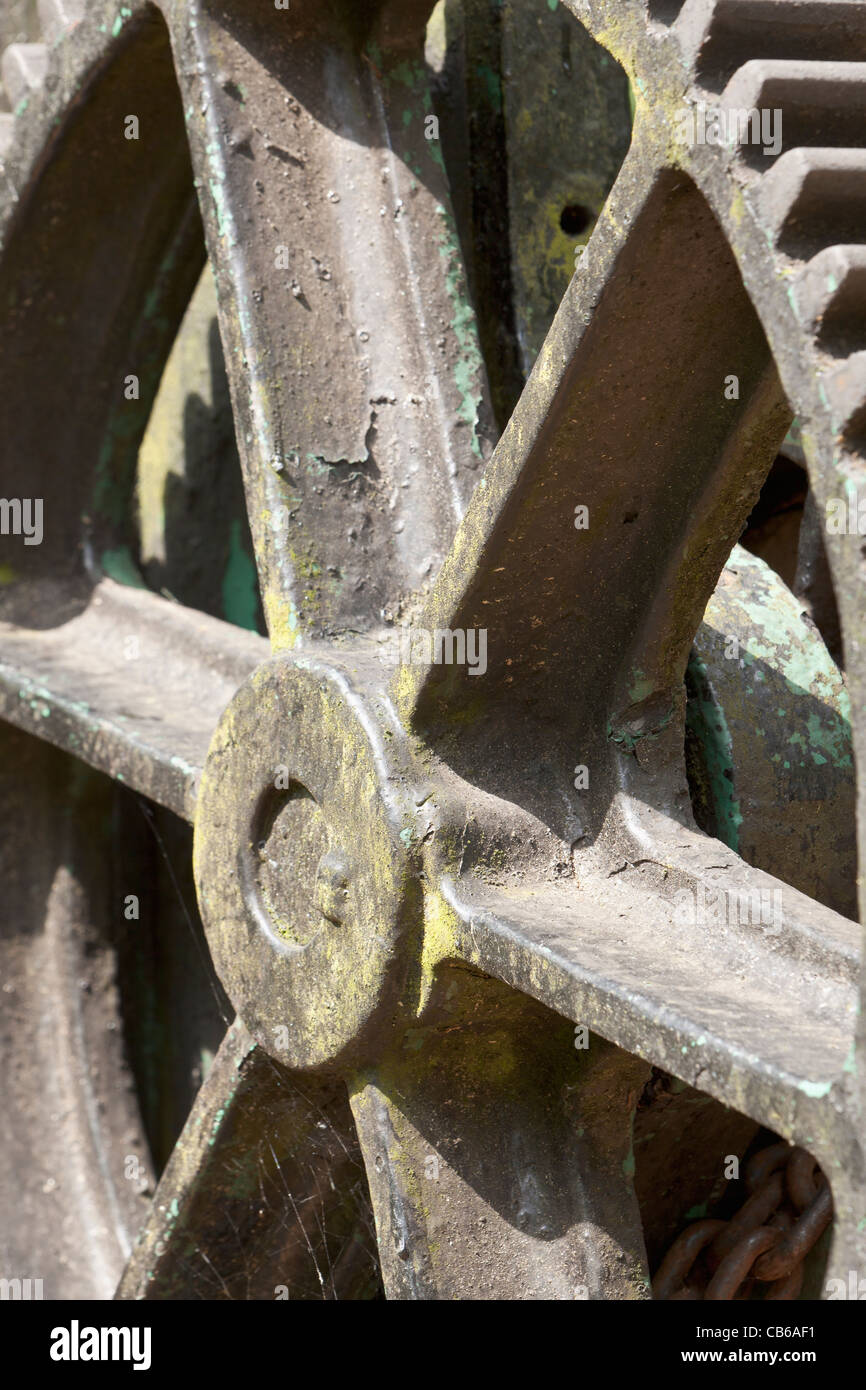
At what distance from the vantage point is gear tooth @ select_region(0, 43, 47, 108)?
1.61 m

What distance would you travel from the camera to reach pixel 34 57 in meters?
1.63

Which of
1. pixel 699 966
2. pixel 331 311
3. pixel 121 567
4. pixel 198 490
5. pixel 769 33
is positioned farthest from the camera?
pixel 198 490

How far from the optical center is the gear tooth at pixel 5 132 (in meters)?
1.66

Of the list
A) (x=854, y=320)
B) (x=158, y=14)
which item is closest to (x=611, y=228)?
(x=854, y=320)

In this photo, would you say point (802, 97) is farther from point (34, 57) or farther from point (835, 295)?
point (34, 57)

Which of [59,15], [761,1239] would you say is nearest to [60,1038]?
[761,1239]

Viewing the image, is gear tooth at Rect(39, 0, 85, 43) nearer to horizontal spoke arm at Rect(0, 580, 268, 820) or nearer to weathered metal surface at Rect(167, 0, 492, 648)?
weathered metal surface at Rect(167, 0, 492, 648)

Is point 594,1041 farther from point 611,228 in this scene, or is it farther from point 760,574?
point 611,228

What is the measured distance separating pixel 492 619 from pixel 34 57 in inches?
34.8

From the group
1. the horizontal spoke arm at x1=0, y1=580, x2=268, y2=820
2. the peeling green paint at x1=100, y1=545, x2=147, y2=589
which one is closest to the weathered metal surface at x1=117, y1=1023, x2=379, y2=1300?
the horizontal spoke arm at x1=0, y1=580, x2=268, y2=820

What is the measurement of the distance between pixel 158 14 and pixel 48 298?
410 mm

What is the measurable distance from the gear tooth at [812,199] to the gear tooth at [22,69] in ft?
3.31

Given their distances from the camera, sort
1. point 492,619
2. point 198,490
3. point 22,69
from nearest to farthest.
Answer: point 492,619 < point 22,69 < point 198,490
